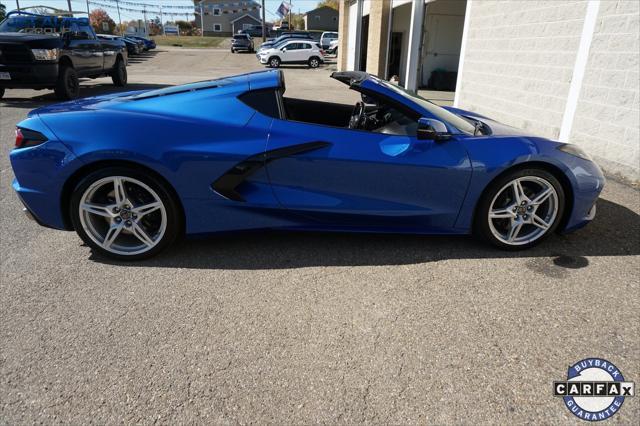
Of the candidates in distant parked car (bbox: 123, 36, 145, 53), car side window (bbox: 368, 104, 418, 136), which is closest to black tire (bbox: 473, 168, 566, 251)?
car side window (bbox: 368, 104, 418, 136)

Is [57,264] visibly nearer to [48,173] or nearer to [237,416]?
[48,173]

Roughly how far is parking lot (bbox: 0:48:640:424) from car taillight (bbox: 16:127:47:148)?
2.74 feet

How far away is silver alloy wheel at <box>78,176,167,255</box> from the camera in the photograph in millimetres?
3020

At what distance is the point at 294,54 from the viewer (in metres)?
28.3

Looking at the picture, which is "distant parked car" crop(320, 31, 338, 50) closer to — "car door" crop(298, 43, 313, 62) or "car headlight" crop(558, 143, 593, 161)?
"car door" crop(298, 43, 313, 62)

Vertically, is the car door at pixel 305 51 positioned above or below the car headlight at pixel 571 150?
above

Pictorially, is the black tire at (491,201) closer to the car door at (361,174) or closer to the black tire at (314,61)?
the car door at (361,174)

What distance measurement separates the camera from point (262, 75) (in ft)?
11.0

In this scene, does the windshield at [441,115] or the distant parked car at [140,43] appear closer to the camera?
the windshield at [441,115]

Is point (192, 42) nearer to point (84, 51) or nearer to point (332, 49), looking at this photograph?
point (332, 49)

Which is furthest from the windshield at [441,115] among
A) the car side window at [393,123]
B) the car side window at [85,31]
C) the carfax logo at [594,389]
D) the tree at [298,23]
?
the tree at [298,23]

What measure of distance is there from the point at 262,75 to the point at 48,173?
1629 mm

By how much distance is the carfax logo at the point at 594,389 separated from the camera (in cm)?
196

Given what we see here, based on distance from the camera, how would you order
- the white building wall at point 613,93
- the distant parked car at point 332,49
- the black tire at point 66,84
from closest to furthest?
the white building wall at point 613,93 → the black tire at point 66,84 → the distant parked car at point 332,49
